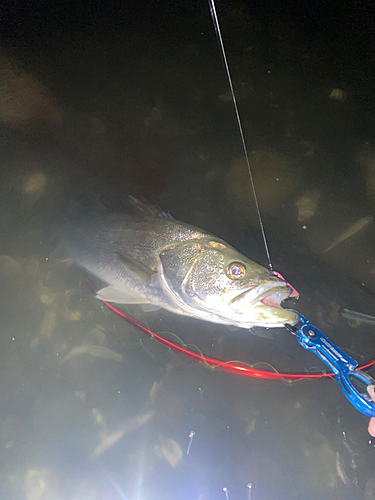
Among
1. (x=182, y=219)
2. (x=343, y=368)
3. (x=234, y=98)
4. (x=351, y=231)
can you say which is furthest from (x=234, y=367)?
(x=234, y=98)

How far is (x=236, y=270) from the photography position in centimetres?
180

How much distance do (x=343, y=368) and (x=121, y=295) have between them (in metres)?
1.49

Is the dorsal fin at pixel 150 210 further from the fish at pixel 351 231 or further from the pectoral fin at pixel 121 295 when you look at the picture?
the fish at pixel 351 231

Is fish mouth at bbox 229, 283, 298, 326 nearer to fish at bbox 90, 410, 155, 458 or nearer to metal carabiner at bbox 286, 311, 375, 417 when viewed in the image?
metal carabiner at bbox 286, 311, 375, 417

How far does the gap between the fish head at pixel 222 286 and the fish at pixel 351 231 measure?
1.13 metres

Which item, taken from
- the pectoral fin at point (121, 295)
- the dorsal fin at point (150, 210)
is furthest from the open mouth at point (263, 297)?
the dorsal fin at point (150, 210)

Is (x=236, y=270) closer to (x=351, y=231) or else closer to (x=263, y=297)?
(x=263, y=297)

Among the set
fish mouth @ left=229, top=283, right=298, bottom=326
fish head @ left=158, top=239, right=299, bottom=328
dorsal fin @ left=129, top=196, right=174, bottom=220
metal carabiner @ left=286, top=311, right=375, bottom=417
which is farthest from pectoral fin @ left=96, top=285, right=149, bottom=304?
metal carabiner @ left=286, top=311, right=375, bottom=417

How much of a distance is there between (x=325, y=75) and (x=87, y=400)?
Result: 3788 millimetres

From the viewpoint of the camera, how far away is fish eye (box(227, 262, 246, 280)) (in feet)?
5.86

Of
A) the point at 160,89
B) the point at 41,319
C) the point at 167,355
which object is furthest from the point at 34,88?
the point at 167,355

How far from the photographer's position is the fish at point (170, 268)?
66.5 inches

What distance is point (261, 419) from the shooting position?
7.52 feet

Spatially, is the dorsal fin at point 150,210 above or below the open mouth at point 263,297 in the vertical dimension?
below
